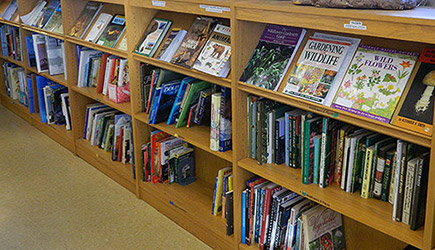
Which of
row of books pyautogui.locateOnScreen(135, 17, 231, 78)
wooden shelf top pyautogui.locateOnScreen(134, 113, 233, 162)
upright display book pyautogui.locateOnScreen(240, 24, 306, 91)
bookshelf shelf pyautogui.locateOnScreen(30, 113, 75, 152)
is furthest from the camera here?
bookshelf shelf pyautogui.locateOnScreen(30, 113, 75, 152)

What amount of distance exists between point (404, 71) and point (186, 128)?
133 cm

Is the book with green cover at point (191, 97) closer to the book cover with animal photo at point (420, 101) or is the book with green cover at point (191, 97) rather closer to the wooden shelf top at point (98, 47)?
the wooden shelf top at point (98, 47)

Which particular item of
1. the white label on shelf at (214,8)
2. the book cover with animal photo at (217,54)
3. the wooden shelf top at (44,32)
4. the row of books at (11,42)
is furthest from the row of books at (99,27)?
the row of books at (11,42)

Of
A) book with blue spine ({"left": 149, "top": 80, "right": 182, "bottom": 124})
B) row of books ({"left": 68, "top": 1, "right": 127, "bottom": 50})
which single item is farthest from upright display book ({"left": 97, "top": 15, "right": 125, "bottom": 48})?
book with blue spine ({"left": 149, "top": 80, "right": 182, "bottom": 124})

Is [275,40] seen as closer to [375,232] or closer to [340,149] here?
[340,149]

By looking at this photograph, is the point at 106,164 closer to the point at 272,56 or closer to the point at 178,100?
the point at 178,100

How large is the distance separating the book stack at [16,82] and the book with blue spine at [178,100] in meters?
2.22

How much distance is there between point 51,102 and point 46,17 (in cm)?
68

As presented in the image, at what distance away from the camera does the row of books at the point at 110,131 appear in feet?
10.7

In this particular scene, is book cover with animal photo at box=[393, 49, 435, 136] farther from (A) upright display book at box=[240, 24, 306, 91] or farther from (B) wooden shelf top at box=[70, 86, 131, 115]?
(B) wooden shelf top at box=[70, 86, 131, 115]

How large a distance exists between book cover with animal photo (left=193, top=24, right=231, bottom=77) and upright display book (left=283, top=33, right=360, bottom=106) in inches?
14.3

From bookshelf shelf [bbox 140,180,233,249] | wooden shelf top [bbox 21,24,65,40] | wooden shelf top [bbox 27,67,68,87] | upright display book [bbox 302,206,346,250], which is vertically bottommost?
bookshelf shelf [bbox 140,180,233,249]

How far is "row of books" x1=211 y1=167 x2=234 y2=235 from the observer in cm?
242

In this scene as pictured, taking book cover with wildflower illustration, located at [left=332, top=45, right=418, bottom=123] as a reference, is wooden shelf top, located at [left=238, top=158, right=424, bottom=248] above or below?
below
